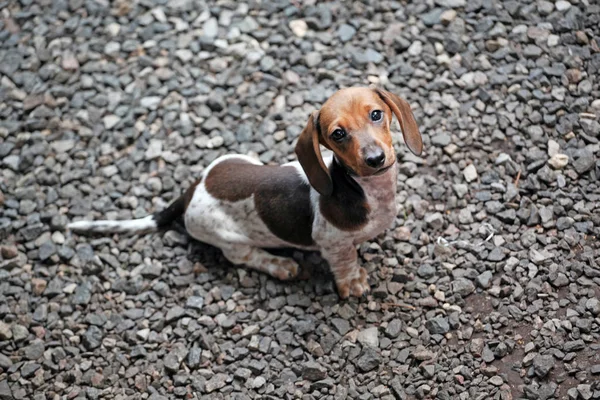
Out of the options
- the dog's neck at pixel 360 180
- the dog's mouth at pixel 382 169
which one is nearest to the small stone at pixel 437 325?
the dog's neck at pixel 360 180

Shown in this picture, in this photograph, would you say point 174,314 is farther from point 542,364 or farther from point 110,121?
point 542,364

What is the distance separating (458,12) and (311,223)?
2.62 m

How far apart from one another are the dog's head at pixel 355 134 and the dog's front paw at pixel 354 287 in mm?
868

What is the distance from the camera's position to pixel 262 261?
5.26 m

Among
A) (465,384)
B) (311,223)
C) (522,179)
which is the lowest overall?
(465,384)

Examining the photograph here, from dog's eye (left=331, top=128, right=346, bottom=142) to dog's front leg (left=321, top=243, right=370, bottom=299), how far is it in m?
0.89

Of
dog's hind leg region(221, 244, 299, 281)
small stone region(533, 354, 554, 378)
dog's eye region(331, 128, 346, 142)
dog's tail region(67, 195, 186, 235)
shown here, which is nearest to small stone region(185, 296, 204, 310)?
dog's hind leg region(221, 244, 299, 281)

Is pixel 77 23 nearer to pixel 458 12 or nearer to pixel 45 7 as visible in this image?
pixel 45 7

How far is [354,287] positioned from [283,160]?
4.18 feet

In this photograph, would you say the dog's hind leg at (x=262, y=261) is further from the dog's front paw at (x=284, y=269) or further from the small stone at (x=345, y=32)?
the small stone at (x=345, y=32)

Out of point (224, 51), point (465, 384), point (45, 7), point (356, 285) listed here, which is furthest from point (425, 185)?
point (45, 7)

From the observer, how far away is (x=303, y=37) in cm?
643

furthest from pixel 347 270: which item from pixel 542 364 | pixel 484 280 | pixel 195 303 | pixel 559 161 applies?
pixel 559 161

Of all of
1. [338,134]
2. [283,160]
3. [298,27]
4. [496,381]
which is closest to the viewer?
[338,134]
